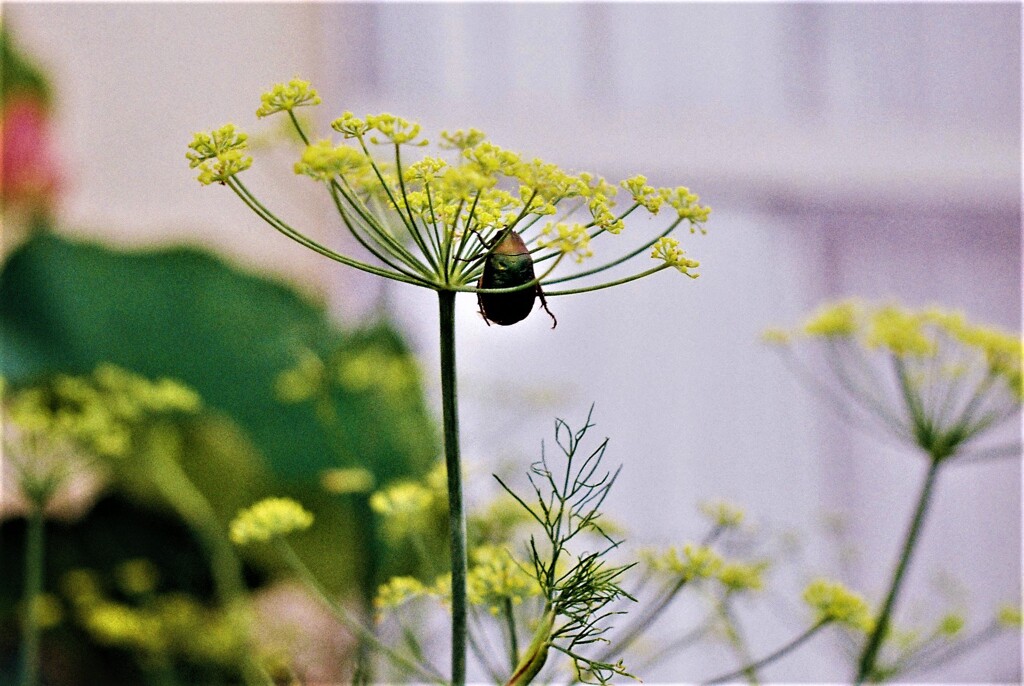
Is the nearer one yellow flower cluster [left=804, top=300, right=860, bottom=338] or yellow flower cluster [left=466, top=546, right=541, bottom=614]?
yellow flower cluster [left=466, top=546, right=541, bottom=614]

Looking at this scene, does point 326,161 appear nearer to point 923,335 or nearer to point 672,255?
point 672,255

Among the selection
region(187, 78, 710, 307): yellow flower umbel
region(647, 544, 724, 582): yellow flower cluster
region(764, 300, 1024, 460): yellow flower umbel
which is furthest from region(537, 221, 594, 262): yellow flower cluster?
region(764, 300, 1024, 460): yellow flower umbel

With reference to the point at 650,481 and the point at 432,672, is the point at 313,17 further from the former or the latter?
the point at 432,672

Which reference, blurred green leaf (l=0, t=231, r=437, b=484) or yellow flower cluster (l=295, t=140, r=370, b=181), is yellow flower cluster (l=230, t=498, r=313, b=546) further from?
blurred green leaf (l=0, t=231, r=437, b=484)

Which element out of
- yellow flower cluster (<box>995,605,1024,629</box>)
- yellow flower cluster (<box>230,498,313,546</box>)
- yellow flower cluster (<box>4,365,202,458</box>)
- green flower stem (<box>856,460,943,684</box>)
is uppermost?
yellow flower cluster (<box>4,365,202,458</box>)

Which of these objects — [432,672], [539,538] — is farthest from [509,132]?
[432,672]

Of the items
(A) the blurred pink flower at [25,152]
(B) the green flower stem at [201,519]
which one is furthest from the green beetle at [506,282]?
(A) the blurred pink flower at [25,152]

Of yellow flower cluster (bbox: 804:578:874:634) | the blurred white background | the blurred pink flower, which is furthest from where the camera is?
the blurred white background

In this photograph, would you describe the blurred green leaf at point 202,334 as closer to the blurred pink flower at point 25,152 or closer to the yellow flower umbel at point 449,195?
the blurred pink flower at point 25,152
